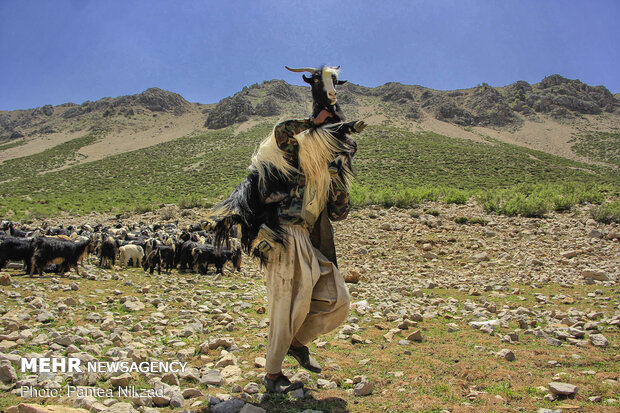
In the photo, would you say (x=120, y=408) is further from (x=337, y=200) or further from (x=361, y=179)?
(x=361, y=179)

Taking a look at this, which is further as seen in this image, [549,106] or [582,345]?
[549,106]

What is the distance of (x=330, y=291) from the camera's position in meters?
2.99

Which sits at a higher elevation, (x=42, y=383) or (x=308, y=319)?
(x=308, y=319)

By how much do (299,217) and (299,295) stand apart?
60cm

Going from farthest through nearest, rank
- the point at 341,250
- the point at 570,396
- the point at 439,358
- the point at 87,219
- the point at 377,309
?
the point at 87,219
the point at 341,250
the point at 377,309
the point at 439,358
the point at 570,396

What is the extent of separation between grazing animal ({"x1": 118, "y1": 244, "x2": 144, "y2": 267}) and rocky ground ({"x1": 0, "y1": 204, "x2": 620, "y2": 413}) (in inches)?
46.1

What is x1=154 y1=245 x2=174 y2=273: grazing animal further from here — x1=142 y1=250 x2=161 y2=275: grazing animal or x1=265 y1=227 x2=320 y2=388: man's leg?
x1=265 y1=227 x2=320 y2=388: man's leg

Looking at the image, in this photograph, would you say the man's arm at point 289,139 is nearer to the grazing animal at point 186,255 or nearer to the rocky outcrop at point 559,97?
the grazing animal at point 186,255

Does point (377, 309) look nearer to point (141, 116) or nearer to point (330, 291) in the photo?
point (330, 291)

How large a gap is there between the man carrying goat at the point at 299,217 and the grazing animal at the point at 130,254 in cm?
778

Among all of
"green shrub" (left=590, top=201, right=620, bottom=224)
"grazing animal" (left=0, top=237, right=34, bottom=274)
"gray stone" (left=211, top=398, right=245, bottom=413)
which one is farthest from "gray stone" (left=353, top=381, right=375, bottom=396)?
"green shrub" (left=590, top=201, right=620, bottom=224)

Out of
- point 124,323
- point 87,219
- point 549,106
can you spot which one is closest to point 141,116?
point 87,219

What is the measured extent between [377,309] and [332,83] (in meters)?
3.56

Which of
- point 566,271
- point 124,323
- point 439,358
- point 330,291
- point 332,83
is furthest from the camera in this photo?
point 566,271
